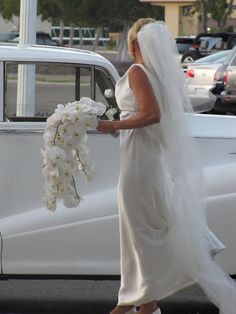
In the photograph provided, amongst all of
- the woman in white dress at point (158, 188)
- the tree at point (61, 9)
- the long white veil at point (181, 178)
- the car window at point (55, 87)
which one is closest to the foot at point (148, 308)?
the woman in white dress at point (158, 188)

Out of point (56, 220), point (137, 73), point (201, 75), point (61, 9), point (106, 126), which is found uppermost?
point (61, 9)

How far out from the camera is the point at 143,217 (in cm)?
481

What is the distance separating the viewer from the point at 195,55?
93.9 feet

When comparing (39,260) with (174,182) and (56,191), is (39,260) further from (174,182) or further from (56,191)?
(174,182)

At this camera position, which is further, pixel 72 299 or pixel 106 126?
pixel 72 299

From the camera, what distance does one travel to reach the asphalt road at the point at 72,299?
18.6 ft

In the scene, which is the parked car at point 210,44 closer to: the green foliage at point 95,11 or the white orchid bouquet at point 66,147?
the green foliage at point 95,11

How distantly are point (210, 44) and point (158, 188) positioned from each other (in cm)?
2575

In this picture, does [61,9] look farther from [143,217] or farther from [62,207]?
[143,217]

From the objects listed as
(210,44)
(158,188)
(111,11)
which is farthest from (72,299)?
(111,11)

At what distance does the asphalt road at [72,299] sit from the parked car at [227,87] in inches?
444

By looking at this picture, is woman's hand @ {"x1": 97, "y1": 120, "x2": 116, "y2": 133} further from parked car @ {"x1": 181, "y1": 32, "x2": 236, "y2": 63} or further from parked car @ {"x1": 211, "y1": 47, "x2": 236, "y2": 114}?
parked car @ {"x1": 181, "y1": 32, "x2": 236, "y2": 63}

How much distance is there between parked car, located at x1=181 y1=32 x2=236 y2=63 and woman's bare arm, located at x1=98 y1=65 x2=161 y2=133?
79.1 feet

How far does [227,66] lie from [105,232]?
12751 mm
